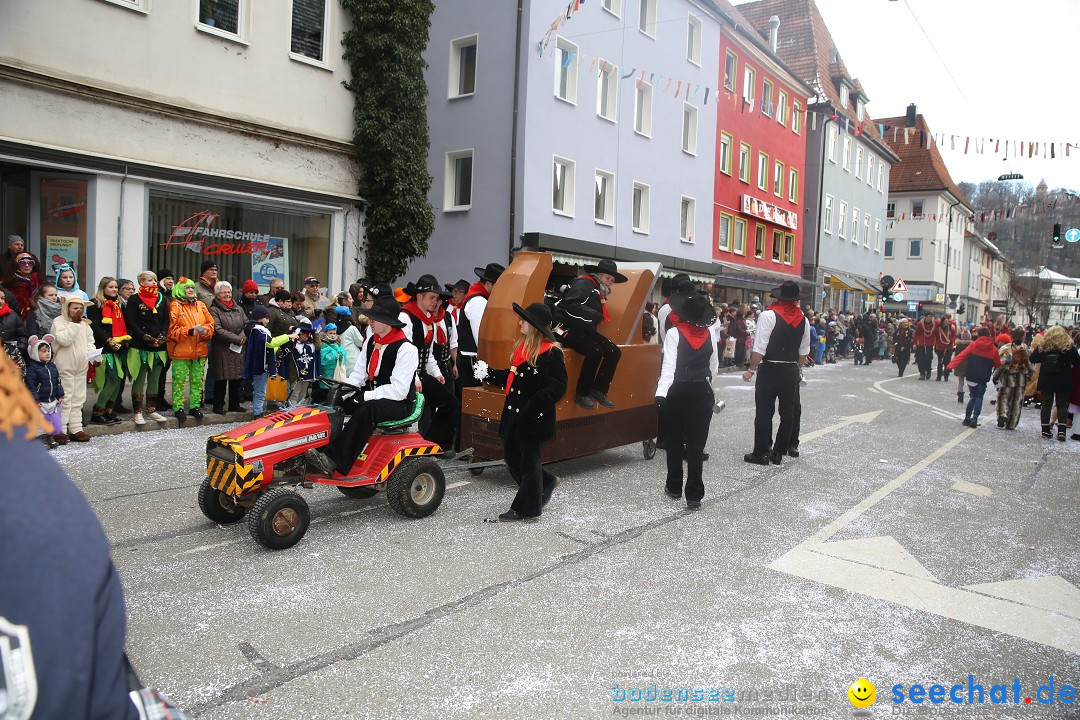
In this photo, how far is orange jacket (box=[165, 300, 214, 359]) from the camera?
9.47 m

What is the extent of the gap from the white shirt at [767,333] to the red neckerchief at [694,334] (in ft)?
7.56

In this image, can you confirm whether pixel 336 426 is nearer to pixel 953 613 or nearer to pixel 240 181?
pixel 953 613

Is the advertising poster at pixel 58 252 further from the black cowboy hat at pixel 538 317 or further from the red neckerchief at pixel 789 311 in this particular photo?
the red neckerchief at pixel 789 311

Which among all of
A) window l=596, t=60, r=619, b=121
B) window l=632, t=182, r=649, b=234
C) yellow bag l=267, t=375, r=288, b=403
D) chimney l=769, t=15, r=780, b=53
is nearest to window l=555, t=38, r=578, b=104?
window l=596, t=60, r=619, b=121

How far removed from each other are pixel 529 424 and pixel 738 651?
2.68 m

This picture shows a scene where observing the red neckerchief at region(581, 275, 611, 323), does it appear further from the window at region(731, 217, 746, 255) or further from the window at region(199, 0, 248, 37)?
the window at region(731, 217, 746, 255)

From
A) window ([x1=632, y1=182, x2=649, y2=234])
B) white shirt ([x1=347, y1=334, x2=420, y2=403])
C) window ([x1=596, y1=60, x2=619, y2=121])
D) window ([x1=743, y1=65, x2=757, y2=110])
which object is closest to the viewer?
white shirt ([x1=347, y1=334, x2=420, y2=403])

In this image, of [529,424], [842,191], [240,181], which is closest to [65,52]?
[240,181]

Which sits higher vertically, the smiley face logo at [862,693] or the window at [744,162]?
the window at [744,162]

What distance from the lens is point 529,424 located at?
6254mm

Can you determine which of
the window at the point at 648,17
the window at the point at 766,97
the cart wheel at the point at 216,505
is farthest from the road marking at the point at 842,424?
the window at the point at 766,97

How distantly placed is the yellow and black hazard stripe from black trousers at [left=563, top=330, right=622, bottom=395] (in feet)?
6.26

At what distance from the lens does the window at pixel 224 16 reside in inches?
502

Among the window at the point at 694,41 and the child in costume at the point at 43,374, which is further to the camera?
the window at the point at 694,41
